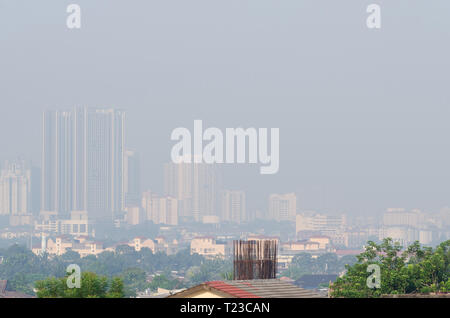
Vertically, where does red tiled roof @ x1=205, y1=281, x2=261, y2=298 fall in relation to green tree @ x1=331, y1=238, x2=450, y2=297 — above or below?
above

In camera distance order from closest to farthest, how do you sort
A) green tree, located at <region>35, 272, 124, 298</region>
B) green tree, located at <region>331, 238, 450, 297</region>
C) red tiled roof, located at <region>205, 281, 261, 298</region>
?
1. red tiled roof, located at <region>205, 281, 261, 298</region>
2. green tree, located at <region>35, 272, 124, 298</region>
3. green tree, located at <region>331, 238, 450, 297</region>

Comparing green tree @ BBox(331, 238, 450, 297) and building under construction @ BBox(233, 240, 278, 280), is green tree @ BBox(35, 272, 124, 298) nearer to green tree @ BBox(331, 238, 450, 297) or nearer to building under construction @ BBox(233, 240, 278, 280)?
building under construction @ BBox(233, 240, 278, 280)

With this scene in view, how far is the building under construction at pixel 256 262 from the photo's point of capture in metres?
17.7

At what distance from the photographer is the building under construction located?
1766 centimetres

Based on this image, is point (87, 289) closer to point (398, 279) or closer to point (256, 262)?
point (256, 262)

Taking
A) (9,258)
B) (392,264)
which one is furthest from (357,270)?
(9,258)

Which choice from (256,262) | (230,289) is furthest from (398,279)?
(230,289)

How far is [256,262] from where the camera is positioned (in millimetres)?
17766

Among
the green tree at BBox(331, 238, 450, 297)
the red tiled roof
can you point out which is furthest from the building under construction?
the green tree at BBox(331, 238, 450, 297)

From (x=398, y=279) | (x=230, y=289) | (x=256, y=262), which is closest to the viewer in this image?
(x=230, y=289)

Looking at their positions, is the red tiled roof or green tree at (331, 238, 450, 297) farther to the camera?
green tree at (331, 238, 450, 297)

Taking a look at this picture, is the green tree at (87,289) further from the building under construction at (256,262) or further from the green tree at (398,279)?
the green tree at (398,279)
